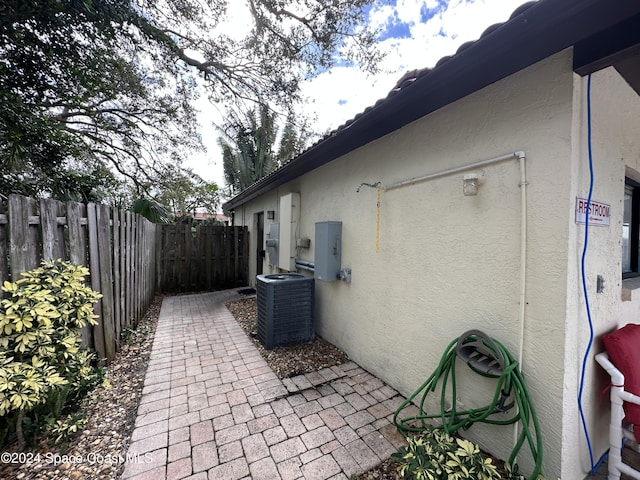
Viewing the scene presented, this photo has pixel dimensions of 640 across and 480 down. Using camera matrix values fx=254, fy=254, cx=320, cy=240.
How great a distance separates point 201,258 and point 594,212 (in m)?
9.10

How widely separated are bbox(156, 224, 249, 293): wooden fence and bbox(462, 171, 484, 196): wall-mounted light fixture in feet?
26.8

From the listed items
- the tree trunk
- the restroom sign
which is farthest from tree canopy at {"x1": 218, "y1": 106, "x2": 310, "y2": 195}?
the tree trunk

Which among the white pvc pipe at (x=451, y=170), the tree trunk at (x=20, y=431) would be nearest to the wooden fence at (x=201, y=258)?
the tree trunk at (x=20, y=431)

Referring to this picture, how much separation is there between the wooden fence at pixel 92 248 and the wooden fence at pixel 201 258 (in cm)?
294

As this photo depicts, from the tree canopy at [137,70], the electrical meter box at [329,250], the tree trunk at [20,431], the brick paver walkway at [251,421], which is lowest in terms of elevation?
the brick paver walkway at [251,421]

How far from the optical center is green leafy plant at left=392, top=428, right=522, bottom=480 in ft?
5.50

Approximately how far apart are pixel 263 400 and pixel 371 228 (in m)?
2.48

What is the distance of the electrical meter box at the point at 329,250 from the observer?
399cm

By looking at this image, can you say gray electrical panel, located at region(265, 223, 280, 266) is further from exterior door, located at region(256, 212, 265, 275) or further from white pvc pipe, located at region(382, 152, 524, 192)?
white pvc pipe, located at region(382, 152, 524, 192)

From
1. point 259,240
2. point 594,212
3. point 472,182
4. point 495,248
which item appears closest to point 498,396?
point 495,248

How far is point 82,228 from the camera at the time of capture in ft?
9.93

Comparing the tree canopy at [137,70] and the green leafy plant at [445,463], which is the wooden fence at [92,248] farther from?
the green leafy plant at [445,463]

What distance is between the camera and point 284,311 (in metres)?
4.23

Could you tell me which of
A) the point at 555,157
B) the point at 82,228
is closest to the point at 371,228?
the point at 555,157
